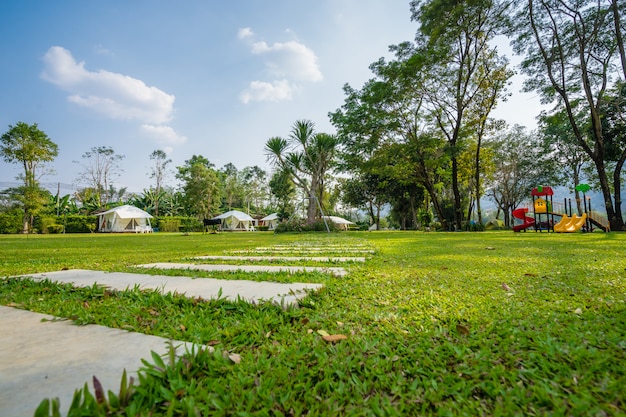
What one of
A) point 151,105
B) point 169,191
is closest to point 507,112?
point 151,105

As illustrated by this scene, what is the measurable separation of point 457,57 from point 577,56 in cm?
423

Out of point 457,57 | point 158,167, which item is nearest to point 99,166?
point 158,167

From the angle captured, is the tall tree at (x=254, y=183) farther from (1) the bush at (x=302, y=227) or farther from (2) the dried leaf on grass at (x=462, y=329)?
(2) the dried leaf on grass at (x=462, y=329)

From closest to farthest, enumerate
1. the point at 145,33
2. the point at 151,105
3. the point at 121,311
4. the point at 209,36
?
1. the point at 121,311
2. the point at 145,33
3. the point at 209,36
4. the point at 151,105

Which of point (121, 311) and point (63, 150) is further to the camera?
point (63, 150)

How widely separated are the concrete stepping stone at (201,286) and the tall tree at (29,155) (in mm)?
23693

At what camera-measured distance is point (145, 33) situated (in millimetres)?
9094

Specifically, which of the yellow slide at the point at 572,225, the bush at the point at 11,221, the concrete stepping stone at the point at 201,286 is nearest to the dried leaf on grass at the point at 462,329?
the concrete stepping stone at the point at 201,286

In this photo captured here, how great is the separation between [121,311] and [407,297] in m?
1.44

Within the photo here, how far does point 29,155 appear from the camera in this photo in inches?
782

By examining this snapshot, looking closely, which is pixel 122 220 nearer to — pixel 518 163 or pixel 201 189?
pixel 201 189

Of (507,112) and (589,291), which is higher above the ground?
(507,112)

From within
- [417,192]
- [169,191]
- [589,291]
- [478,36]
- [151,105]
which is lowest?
[589,291]

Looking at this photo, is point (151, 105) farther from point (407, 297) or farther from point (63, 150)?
point (407, 297)
